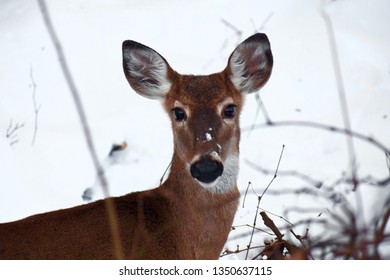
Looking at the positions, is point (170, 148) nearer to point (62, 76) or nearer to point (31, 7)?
point (62, 76)

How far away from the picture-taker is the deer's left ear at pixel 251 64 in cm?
268

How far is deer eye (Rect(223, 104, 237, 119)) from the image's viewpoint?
8.36 ft

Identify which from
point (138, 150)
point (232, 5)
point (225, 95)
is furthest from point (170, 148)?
point (232, 5)

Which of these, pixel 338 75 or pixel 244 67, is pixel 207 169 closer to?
pixel 244 67

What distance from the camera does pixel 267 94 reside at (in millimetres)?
3096

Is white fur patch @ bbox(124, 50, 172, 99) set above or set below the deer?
above

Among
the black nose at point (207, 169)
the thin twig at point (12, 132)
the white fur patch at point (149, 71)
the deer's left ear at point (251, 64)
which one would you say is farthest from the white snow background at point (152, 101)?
the black nose at point (207, 169)

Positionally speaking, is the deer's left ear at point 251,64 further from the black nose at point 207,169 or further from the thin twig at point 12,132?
the thin twig at point 12,132

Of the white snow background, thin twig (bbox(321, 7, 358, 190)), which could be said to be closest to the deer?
the white snow background

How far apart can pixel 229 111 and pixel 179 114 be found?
0.62 feet

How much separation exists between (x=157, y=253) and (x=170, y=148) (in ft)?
2.00

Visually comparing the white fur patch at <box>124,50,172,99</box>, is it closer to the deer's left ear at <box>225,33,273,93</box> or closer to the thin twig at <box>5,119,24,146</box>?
the deer's left ear at <box>225,33,273,93</box>

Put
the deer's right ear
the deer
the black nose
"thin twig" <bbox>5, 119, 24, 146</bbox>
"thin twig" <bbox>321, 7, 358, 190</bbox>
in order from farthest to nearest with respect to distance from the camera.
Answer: "thin twig" <bbox>5, 119, 24, 146</bbox>, "thin twig" <bbox>321, 7, 358, 190</bbox>, the deer's right ear, the deer, the black nose

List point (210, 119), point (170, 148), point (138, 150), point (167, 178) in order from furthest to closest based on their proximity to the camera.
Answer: point (138, 150) < point (170, 148) < point (167, 178) < point (210, 119)
